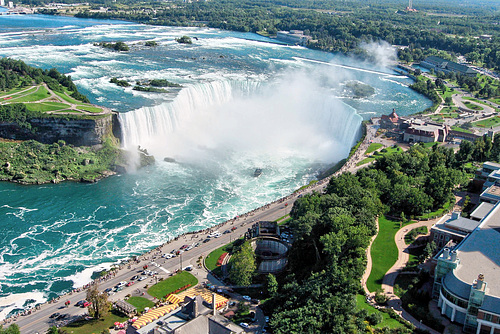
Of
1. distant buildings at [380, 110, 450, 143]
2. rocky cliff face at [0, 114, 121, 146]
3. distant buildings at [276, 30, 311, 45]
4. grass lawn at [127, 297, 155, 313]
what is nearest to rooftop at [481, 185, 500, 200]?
distant buildings at [380, 110, 450, 143]

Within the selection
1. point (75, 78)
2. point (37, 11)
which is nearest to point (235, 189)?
point (75, 78)

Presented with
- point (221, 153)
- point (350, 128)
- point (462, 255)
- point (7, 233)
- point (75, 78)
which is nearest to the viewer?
point (462, 255)

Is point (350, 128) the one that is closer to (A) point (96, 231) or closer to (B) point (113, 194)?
(B) point (113, 194)

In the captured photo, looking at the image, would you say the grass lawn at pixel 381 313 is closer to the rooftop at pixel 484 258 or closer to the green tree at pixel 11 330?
the rooftop at pixel 484 258

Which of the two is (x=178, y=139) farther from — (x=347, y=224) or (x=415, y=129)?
(x=347, y=224)

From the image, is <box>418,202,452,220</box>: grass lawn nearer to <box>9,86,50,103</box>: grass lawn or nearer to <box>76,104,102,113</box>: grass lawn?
<box>76,104,102,113</box>: grass lawn

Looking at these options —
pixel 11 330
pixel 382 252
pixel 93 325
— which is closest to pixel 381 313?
pixel 382 252
